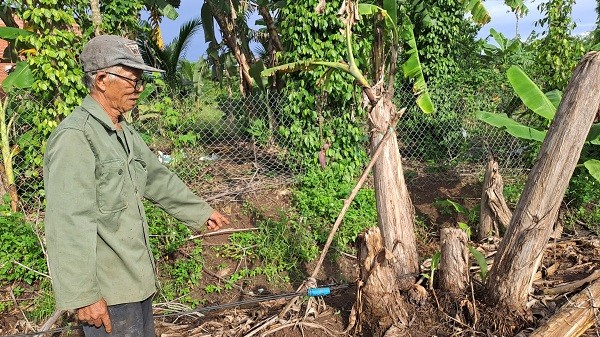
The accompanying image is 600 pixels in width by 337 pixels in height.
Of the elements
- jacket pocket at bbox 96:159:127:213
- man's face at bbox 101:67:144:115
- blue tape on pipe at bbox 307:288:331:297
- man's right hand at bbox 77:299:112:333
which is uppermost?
man's face at bbox 101:67:144:115

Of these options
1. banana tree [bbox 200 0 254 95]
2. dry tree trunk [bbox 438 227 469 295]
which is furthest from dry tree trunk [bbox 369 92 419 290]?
banana tree [bbox 200 0 254 95]

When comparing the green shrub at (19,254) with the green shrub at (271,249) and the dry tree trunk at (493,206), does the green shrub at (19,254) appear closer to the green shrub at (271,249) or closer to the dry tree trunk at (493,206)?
the green shrub at (271,249)

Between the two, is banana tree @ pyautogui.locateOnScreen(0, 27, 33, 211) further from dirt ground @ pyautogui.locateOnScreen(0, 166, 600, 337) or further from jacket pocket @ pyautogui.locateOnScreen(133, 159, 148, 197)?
jacket pocket @ pyautogui.locateOnScreen(133, 159, 148, 197)

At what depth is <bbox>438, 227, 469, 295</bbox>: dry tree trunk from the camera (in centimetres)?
338

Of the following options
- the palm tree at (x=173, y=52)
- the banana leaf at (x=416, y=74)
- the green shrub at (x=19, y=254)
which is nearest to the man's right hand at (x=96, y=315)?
the green shrub at (x=19, y=254)

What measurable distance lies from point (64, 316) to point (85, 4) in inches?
162

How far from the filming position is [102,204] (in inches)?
81.2

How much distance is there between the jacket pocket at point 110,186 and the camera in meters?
2.06

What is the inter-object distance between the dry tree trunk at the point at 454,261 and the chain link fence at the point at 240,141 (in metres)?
2.57

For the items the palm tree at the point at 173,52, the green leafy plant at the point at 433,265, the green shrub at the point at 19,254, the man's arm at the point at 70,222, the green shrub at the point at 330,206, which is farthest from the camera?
the palm tree at the point at 173,52

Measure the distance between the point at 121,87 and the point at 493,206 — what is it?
434 cm

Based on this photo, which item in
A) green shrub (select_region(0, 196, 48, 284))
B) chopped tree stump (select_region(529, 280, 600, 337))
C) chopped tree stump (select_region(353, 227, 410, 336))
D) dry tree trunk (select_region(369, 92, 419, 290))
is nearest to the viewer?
chopped tree stump (select_region(529, 280, 600, 337))

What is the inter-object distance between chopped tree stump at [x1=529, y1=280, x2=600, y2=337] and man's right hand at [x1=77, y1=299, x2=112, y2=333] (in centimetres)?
265

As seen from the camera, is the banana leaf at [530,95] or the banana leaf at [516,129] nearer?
the banana leaf at [530,95]
